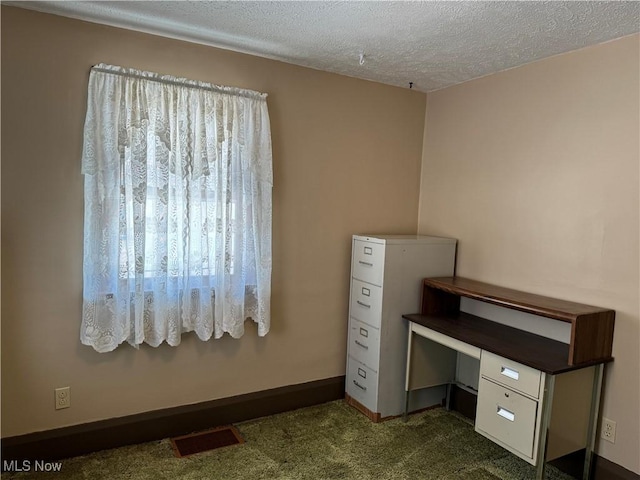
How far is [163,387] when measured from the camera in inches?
104

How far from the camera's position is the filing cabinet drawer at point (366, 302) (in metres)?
2.88

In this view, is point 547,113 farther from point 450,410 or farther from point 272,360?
point 272,360

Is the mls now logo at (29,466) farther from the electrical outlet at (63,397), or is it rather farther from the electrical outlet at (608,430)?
the electrical outlet at (608,430)

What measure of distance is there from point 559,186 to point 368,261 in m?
1.20

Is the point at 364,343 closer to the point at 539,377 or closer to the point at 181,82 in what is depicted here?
the point at 539,377

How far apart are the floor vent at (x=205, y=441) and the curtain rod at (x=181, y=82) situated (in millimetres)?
2023

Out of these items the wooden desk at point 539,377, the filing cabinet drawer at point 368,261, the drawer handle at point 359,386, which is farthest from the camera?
the drawer handle at point 359,386

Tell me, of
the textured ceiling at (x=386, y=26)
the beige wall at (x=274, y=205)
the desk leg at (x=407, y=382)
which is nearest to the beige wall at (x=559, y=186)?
the textured ceiling at (x=386, y=26)

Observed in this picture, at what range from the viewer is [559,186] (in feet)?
8.29

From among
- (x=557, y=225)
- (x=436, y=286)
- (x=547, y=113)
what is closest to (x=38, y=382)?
(x=436, y=286)

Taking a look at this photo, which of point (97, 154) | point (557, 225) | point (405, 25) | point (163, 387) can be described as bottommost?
point (163, 387)

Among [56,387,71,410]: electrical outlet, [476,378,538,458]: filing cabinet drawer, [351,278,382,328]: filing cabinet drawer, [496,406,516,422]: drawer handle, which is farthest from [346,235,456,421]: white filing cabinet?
→ [56,387,71,410]: electrical outlet

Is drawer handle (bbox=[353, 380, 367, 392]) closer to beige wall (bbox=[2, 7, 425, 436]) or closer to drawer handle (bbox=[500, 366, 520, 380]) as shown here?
beige wall (bbox=[2, 7, 425, 436])

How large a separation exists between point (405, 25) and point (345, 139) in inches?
40.3
